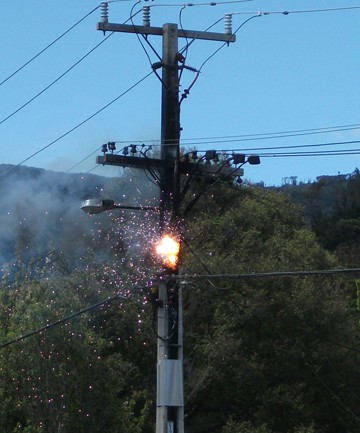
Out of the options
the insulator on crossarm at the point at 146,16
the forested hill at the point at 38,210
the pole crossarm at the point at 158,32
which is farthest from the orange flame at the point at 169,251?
the forested hill at the point at 38,210

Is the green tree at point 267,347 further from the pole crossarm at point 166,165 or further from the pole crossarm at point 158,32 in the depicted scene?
the pole crossarm at point 166,165

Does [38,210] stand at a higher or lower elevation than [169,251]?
higher

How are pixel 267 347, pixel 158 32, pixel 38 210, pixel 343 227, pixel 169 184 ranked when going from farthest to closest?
1. pixel 343 227
2. pixel 38 210
3. pixel 267 347
4. pixel 158 32
5. pixel 169 184

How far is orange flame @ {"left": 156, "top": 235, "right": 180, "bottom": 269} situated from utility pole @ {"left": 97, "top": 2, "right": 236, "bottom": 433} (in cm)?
13

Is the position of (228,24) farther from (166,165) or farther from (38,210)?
(38,210)

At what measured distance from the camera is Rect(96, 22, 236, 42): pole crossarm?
1855cm

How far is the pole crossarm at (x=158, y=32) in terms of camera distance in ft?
60.8

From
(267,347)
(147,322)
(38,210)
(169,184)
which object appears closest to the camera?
(169,184)

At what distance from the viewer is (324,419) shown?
36.3m

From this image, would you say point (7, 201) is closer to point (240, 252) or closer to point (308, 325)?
point (240, 252)

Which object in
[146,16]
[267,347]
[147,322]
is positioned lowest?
[267,347]

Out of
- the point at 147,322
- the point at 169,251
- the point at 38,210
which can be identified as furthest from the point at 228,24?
the point at 38,210

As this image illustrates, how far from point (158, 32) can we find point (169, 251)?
3.73 m

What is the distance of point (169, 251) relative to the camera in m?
17.3
